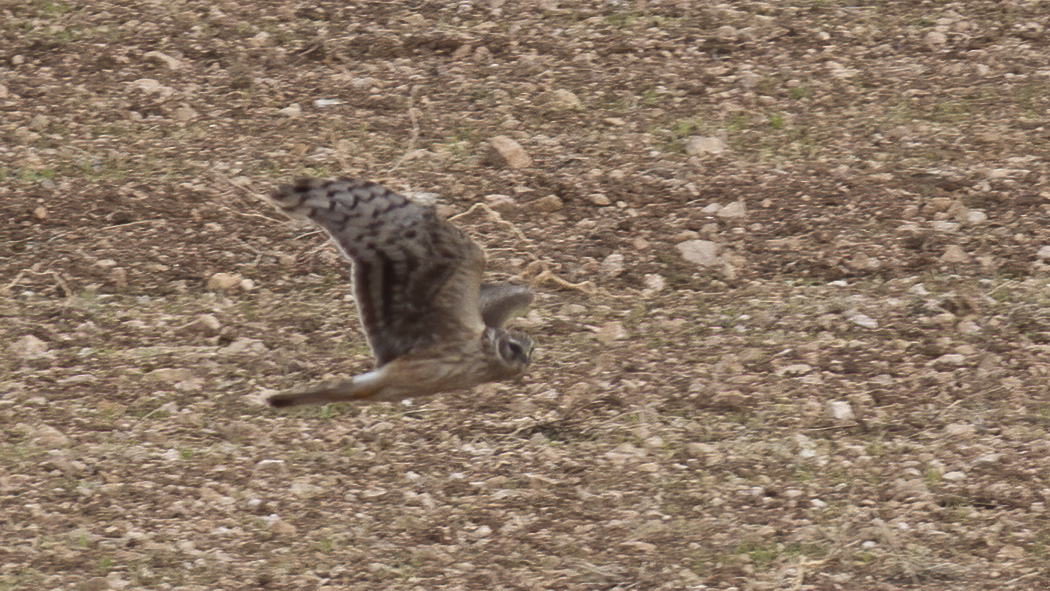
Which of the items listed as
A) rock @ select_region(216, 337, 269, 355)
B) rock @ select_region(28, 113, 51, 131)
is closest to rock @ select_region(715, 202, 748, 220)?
rock @ select_region(216, 337, 269, 355)

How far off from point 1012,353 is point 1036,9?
312cm

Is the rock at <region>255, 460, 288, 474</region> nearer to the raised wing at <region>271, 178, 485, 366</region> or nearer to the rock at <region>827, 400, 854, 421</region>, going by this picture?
the raised wing at <region>271, 178, 485, 366</region>

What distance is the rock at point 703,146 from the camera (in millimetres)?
7551

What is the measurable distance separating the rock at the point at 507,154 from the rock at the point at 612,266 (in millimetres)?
855

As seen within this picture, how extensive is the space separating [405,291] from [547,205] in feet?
9.05

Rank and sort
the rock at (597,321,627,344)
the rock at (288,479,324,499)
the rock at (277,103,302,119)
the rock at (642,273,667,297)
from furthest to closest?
1. the rock at (277,103,302,119)
2. the rock at (642,273,667,297)
3. the rock at (597,321,627,344)
4. the rock at (288,479,324,499)

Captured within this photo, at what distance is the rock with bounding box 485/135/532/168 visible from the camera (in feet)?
24.6

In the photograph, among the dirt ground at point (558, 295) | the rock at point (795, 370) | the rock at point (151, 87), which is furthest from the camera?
the rock at point (151, 87)

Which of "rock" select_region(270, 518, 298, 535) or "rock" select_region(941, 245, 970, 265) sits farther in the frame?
"rock" select_region(941, 245, 970, 265)

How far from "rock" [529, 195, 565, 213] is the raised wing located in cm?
263

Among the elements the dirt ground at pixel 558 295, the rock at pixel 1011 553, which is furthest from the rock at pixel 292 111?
the rock at pixel 1011 553

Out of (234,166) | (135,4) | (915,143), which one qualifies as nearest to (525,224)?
(234,166)

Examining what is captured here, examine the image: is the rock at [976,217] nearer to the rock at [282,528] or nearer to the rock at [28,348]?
the rock at [282,528]

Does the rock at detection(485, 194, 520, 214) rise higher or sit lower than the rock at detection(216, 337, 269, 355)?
higher
